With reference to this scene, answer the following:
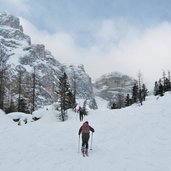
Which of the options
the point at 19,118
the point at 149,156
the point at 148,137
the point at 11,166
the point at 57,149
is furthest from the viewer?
the point at 19,118

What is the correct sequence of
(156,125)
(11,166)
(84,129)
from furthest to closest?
(156,125) < (84,129) < (11,166)

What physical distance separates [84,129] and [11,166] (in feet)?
17.7

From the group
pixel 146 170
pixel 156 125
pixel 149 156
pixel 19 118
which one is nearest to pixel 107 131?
pixel 156 125

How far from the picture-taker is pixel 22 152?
18.6m

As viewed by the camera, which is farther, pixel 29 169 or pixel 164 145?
pixel 164 145

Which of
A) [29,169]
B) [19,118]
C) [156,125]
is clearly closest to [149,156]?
[29,169]

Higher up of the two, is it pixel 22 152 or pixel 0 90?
pixel 0 90

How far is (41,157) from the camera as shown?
16.9m

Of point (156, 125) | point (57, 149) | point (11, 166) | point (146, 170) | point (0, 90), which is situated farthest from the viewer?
point (0, 90)

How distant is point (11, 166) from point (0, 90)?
41734mm

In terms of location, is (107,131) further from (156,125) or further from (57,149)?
(57,149)

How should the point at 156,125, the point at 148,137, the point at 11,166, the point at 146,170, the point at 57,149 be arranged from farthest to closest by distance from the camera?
1. the point at 156,125
2. the point at 148,137
3. the point at 57,149
4. the point at 11,166
5. the point at 146,170

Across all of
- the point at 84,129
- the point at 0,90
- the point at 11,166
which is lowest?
the point at 11,166

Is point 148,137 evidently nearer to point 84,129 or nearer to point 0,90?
point 84,129
